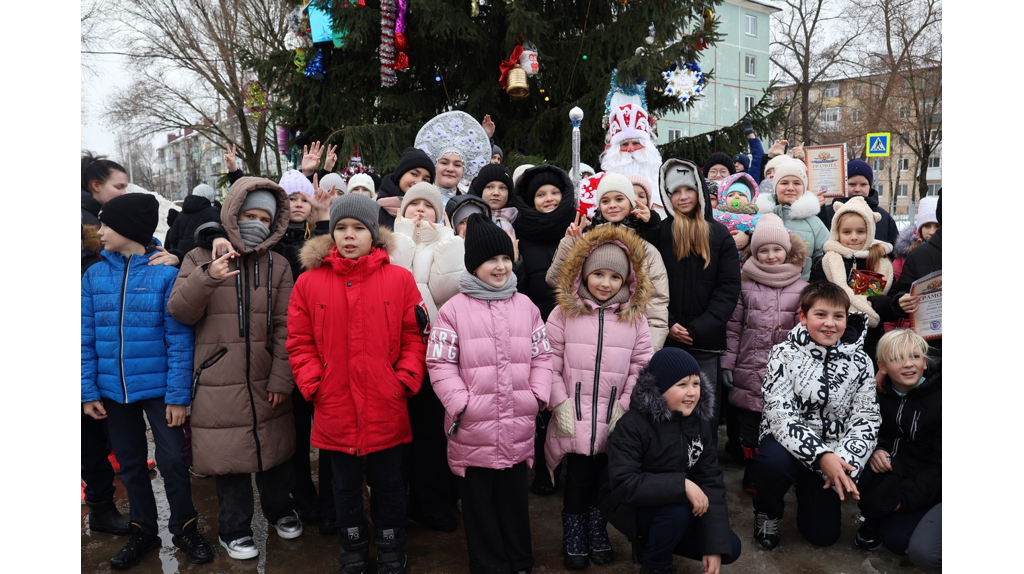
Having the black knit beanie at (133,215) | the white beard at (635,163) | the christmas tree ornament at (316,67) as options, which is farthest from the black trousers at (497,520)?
the christmas tree ornament at (316,67)

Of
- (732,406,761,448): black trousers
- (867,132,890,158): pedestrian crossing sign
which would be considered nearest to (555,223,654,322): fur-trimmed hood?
(732,406,761,448): black trousers

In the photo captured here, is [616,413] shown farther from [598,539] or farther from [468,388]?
[468,388]

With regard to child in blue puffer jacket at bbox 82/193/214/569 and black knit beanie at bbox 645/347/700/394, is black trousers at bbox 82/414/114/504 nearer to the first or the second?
child in blue puffer jacket at bbox 82/193/214/569

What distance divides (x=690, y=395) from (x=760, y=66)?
40897mm

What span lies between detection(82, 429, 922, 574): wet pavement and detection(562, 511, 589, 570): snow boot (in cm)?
6

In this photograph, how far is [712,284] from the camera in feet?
12.8

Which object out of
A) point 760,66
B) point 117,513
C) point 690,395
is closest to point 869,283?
point 690,395

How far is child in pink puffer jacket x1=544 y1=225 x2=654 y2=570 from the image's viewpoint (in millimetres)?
3232

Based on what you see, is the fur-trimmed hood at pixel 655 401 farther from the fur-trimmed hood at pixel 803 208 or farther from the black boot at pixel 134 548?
the black boot at pixel 134 548

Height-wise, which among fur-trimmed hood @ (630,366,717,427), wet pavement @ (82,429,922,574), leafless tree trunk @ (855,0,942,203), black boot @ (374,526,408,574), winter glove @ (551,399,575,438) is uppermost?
leafless tree trunk @ (855,0,942,203)

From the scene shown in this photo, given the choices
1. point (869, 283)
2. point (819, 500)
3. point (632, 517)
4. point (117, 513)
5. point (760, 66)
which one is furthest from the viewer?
point (760, 66)

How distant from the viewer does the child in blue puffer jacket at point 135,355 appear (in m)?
3.23

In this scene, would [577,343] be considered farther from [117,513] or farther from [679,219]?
[117,513]

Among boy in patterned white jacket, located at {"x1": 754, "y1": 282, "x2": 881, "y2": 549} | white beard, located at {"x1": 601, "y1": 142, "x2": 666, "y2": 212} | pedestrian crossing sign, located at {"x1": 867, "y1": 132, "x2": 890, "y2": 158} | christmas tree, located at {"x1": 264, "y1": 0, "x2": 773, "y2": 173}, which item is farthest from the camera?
pedestrian crossing sign, located at {"x1": 867, "y1": 132, "x2": 890, "y2": 158}
